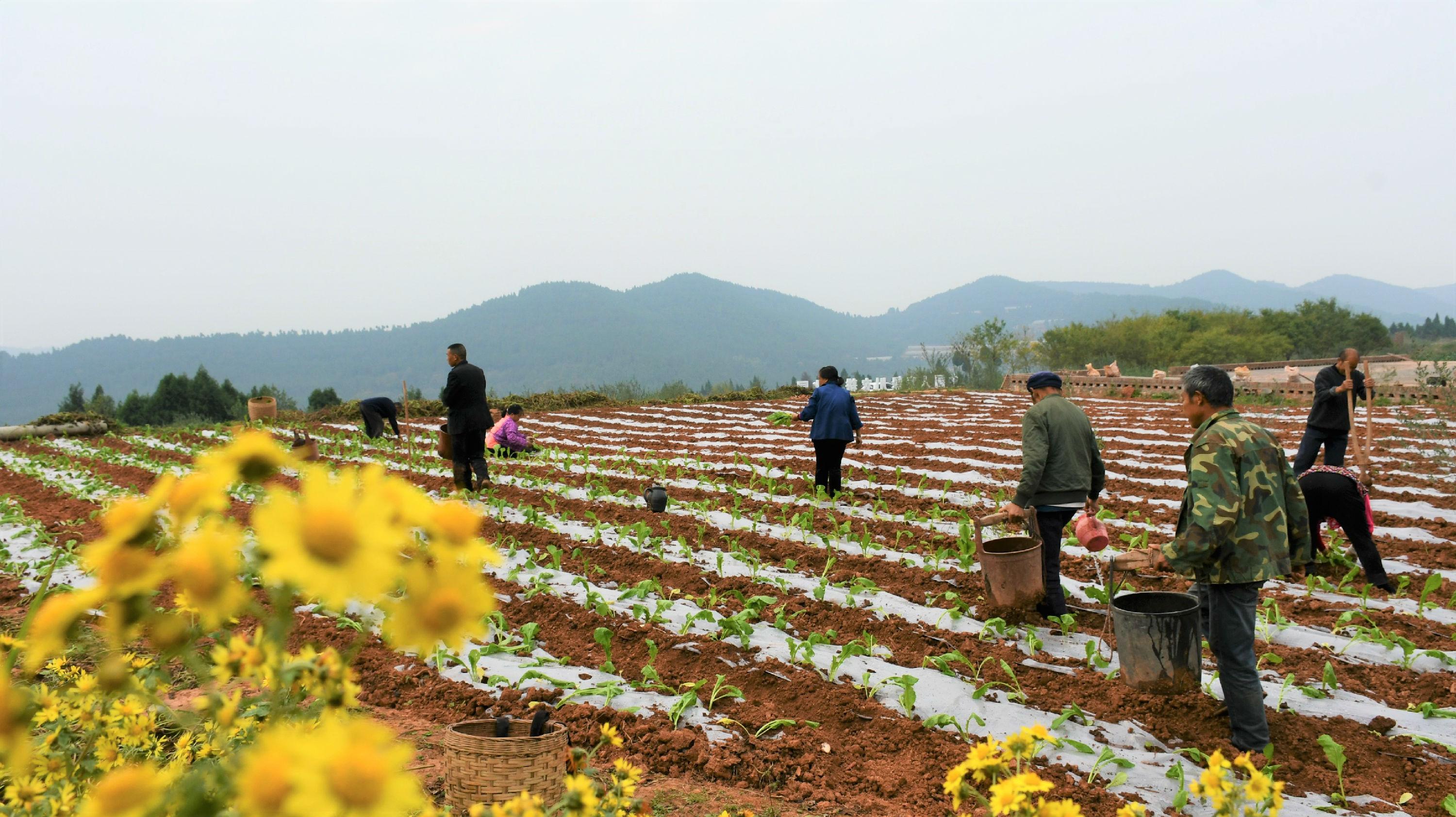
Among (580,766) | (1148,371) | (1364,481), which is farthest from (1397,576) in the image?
(1148,371)

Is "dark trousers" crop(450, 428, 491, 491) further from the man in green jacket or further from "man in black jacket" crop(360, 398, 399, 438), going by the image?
"man in black jacket" crop(360, 398, 399, 438)

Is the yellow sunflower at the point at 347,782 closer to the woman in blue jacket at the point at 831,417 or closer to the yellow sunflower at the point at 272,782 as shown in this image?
the yellow sunflower at the point at 272,782

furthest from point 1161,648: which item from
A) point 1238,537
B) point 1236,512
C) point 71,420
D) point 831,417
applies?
point 71,420

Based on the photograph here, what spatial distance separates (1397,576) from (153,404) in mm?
36758

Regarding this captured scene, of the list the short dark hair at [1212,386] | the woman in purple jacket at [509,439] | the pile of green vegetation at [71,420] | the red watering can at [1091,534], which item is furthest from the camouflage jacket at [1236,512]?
the pile of green vegetation at [71,420]

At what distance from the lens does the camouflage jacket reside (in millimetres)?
3322

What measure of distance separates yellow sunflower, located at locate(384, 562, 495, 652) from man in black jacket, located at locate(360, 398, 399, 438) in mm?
14946

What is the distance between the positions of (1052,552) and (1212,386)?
1764mm

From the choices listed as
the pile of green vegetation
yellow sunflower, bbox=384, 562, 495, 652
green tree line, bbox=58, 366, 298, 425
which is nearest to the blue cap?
yellow sunflower, bbox=384, 562, 495, 652

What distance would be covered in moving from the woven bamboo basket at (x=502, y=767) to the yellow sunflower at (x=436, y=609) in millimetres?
2264

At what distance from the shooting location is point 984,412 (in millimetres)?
17562

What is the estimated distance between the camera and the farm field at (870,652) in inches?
131

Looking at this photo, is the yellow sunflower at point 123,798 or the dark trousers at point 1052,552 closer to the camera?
the yellow sunflower at point 123,798

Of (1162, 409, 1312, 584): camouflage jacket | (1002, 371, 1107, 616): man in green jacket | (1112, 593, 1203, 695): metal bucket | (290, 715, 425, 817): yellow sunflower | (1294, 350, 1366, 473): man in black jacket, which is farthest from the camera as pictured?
(1294, 350, 1366, 473): man in black jacket
